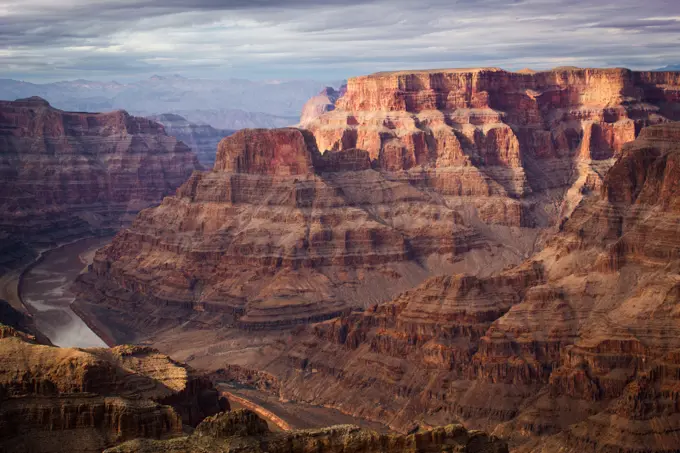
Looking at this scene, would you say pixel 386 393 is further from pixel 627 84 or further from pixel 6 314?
pixel 627 84

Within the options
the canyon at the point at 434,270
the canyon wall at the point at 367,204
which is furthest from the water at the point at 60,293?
the canyon wall at the point at 367,204

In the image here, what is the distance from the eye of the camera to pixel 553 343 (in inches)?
3484

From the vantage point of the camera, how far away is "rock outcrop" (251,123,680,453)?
3093 inches

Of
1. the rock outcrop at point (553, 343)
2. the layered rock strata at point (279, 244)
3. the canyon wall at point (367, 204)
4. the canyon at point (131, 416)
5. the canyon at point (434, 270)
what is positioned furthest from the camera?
the canyon wall at point (367, 204)

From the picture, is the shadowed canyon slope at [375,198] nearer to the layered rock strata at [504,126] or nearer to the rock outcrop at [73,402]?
the layered rock strata at [504,126]

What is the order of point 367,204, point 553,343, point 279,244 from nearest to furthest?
1. point 553,343
2. point 279,244
3. point 367,204

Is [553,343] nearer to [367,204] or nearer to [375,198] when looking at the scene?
[367,204]

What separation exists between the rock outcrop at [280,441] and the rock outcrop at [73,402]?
35.2 feet

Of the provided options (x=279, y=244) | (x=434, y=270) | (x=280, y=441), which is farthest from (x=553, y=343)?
Result: (x=279, y=244)

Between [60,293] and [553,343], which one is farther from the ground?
[553,343]

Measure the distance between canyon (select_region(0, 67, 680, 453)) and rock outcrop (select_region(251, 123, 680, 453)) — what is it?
0.17 meters

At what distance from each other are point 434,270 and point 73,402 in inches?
3097

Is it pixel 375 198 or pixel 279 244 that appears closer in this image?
pixel 279 244

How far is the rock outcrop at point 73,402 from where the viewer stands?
59.2 m
